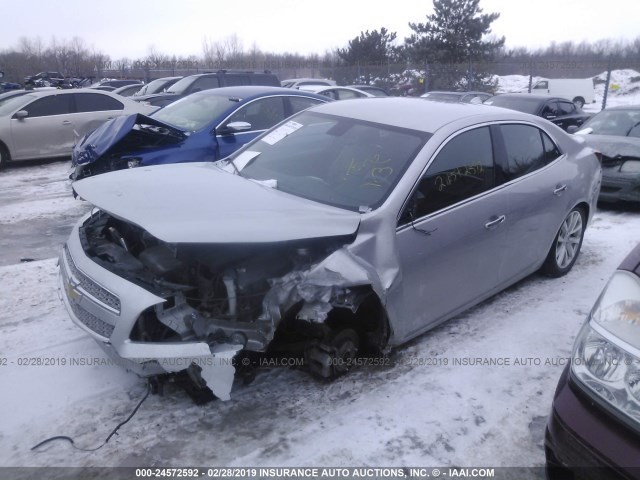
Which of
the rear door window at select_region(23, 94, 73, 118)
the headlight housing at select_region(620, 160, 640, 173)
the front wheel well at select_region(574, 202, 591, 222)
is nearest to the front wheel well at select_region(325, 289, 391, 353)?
the front wheel well at select_region(574, 202, 591, 222)

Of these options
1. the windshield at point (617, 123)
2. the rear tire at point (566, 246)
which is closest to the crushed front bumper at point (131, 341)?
the rear tire at point (566, 246)

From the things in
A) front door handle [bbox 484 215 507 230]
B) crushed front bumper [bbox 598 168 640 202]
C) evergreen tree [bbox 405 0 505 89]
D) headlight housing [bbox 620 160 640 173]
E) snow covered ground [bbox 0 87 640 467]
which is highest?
evergreen tree [bbox 405 0 505 89]

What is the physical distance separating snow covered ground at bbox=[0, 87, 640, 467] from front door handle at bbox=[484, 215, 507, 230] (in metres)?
0.81

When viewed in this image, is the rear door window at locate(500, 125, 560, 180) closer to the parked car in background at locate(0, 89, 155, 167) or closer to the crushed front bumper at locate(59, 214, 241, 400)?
the crushed front bumper at locate(59, 214, 241, 400)

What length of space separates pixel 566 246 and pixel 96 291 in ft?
13.4

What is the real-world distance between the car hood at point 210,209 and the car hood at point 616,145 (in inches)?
223

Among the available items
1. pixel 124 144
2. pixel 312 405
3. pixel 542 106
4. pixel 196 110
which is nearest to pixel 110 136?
pixel 124 144

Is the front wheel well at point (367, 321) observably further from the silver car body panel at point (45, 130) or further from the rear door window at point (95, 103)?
the rear door window at point (95, 103)

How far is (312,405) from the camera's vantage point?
316cm

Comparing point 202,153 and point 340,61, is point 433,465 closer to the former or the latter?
point 202,153

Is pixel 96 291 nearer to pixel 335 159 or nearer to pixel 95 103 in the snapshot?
pixel 335 159

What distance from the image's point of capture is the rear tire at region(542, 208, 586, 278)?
4.83m

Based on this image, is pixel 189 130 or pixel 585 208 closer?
pixel 585 208

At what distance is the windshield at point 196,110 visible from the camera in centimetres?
725
